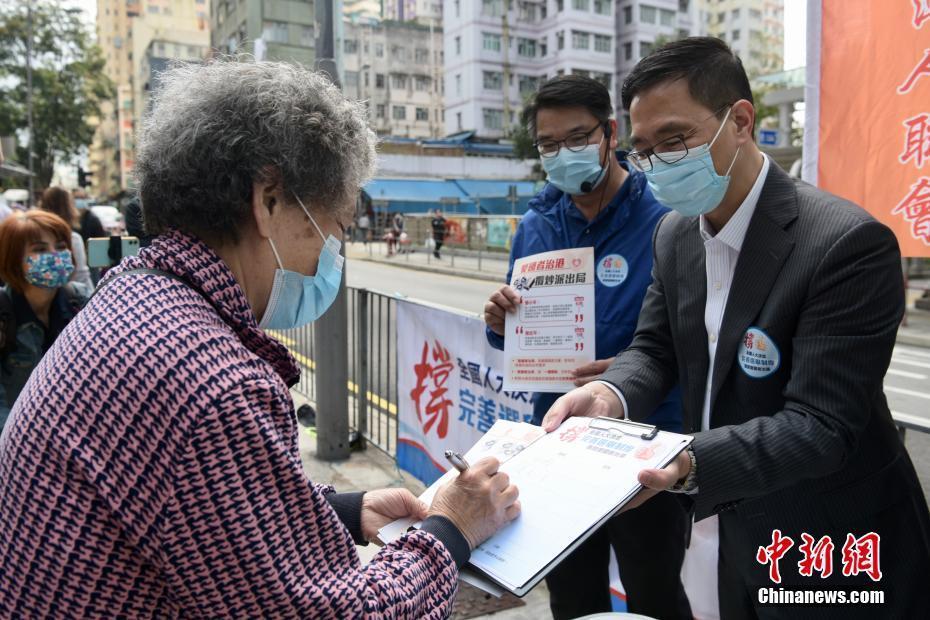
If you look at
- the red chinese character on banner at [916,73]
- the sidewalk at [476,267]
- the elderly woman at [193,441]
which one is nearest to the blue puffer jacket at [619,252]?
the red chinese character on banner at [916,73]

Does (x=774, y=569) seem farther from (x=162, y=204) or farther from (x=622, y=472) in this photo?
(x=162, y=204)

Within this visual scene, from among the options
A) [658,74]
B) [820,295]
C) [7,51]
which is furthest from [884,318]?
[7,51]

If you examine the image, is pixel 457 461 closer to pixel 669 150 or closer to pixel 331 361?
pixel 669 150

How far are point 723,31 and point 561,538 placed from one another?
10529 centimetres

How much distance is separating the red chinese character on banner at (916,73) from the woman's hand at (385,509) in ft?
8.27

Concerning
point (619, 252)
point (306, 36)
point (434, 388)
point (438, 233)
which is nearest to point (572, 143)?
point (619, 252)

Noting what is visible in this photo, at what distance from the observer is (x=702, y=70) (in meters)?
1.91

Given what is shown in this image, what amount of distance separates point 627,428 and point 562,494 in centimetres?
24

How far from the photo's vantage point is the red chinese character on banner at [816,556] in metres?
1.73

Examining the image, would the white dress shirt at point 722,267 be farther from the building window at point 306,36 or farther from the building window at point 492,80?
the building window at point 492,80

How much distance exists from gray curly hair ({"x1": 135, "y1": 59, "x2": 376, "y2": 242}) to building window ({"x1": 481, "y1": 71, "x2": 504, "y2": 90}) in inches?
2381

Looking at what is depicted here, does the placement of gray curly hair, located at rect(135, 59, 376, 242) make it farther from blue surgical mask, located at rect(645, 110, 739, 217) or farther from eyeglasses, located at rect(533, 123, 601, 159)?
eyeglasses, located at rect(533, 123, 601, 159)

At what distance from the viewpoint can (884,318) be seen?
1587 mm

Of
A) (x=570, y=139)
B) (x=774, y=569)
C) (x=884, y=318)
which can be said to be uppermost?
(x=570, y=139)
